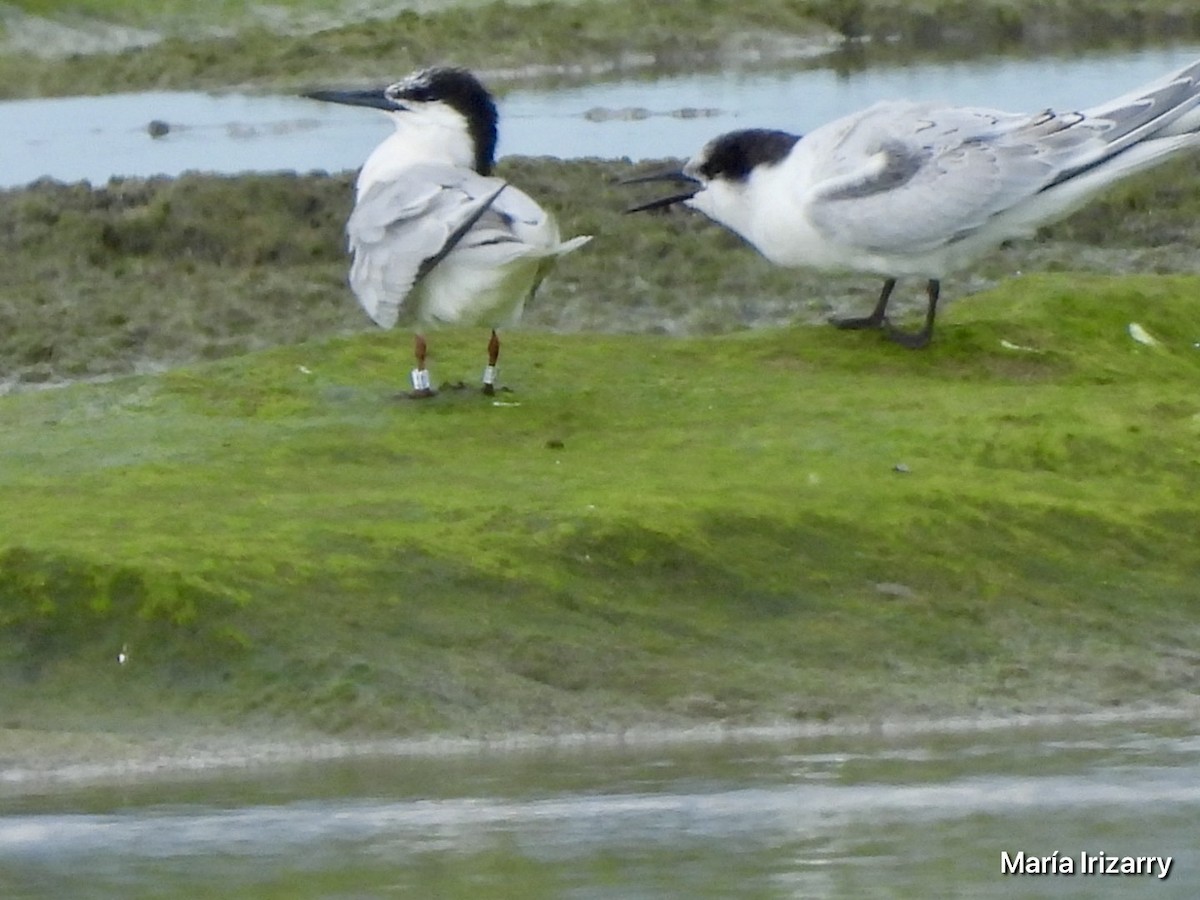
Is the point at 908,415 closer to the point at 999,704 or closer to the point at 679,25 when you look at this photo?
the point at 999,704

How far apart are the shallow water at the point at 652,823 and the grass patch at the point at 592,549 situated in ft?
1.14

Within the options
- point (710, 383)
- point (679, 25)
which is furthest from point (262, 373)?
point (679, 25)

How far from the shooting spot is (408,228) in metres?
9.34

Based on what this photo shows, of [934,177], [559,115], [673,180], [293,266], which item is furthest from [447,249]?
[559,115]

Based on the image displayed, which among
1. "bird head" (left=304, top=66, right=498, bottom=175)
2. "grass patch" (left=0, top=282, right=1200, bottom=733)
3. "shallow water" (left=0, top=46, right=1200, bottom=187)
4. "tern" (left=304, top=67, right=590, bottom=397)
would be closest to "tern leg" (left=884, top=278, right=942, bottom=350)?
"grass patch" (left=0, top=282, right=1200, bottom=733)

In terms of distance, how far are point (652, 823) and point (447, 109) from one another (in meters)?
5.20

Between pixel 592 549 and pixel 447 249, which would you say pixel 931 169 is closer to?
pixel 447 249

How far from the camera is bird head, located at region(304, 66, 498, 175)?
10430 millimetres

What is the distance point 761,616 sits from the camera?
7332 mm

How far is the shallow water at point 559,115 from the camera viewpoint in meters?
24.1

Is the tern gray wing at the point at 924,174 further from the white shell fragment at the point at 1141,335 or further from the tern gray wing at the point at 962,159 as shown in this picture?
the white shell fragment at the point at 1141,335

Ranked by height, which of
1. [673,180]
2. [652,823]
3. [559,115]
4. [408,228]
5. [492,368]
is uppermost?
[408,228]

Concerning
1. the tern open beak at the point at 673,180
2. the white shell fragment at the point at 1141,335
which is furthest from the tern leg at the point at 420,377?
the white shell fragment at the point at 1141,335

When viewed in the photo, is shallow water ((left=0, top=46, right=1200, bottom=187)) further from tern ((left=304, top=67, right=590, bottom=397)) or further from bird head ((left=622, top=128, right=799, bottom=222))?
tern ((left=304, top=67, right=590, bottom=397))
